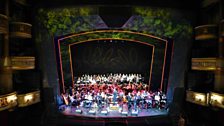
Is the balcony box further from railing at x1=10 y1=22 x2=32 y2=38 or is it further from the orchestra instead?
railing at x1=10 y1=22 x2=32 y2=38

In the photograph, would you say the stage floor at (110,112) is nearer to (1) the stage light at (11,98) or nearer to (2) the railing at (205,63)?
(2) the railing at (205,63)

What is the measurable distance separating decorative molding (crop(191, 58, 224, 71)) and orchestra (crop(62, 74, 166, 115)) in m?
4.08

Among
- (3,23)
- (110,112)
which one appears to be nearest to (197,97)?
(110,112)

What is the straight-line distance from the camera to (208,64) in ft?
49.5

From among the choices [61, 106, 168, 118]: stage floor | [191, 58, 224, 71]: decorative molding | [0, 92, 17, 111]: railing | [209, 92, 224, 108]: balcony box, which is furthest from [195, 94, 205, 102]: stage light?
[0, 92, 17, 111]: railing

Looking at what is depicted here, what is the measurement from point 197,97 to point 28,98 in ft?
33.1

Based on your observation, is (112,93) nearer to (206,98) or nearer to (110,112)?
(110,112)

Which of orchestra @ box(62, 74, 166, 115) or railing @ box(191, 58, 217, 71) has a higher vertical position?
railing @ box(191, 58, 217, 71)

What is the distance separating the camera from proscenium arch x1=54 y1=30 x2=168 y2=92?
18641 mm

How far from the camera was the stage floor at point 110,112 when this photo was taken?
56.7 ft

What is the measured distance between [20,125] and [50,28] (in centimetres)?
644

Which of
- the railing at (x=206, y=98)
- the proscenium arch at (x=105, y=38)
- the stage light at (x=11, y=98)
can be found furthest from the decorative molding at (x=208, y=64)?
the stage light at (x=11, y=98)

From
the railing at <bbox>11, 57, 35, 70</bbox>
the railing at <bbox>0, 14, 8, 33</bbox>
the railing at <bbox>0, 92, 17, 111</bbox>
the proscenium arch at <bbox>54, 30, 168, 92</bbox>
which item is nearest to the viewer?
the railing at <bbox>0, 92, 17, 111</bbox>

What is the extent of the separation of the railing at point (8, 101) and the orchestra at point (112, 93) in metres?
5.02
